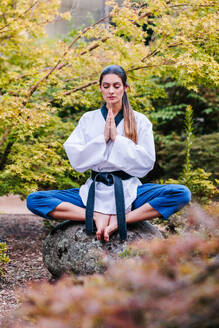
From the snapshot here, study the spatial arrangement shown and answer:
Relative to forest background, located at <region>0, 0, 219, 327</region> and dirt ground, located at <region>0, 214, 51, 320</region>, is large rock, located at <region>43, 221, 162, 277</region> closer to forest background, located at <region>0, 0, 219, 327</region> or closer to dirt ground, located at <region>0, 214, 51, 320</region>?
dirt ground, located at <region>0, 214, 51, 320</region>

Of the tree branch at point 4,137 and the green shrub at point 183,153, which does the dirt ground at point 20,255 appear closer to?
the tree branch at point 4,137

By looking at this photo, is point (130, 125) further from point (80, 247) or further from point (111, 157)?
point (80, 247)

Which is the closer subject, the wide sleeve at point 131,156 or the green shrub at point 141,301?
the green shrub at point 141,301

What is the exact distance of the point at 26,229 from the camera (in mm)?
5625

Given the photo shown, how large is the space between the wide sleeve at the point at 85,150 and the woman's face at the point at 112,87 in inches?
13.5

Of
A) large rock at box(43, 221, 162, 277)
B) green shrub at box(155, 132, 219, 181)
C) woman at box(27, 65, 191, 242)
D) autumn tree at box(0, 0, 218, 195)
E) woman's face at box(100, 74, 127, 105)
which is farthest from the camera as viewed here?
green shrub at box(155, 132, 219, 181)

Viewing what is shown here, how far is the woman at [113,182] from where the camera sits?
9.82 feet

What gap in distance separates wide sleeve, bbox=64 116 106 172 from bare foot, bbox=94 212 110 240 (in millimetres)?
438

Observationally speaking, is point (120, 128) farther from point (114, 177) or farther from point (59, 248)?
point (59, 248)

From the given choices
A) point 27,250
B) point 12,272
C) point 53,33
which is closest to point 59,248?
point 12,272

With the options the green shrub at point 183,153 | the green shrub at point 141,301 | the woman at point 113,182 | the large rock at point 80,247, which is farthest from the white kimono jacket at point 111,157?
the green shrub at point 183,153

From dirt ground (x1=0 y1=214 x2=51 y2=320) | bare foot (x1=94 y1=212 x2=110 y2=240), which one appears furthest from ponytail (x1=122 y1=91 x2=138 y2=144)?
dirt ground (x1=0 y1=214 x2=51 y2=320)

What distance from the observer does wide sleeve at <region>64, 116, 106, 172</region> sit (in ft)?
10.2

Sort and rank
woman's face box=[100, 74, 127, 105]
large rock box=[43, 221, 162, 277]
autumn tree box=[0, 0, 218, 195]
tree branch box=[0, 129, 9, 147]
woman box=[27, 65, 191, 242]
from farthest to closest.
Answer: tree branch box=[0, 129, 9, 147], autumn tree box=[0, 0, 218, 195], woman's face box=[100, 74, 127, 105], woman box=[27, 65, 191, 242], large rock box=[43, 221, 162, 277]
